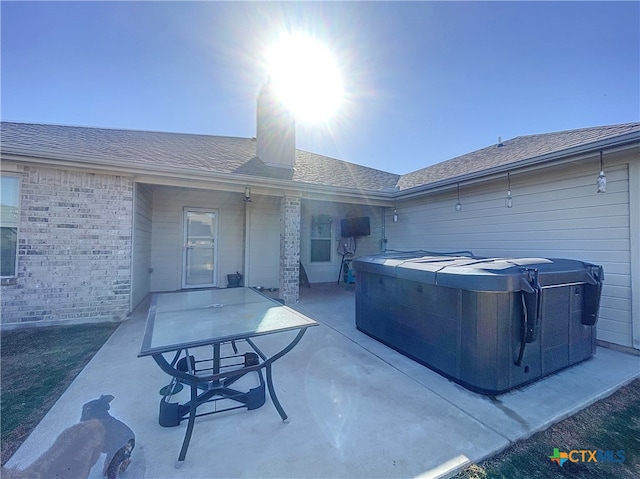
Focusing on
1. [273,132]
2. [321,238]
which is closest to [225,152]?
[273,132]

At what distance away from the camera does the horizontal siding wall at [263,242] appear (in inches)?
312

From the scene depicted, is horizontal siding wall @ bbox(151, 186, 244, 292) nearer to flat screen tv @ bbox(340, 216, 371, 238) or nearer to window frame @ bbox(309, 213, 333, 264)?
window frame @ bbox(309, 213, 333, 264)

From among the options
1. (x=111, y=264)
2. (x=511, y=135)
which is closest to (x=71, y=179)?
(x=111, y=264)

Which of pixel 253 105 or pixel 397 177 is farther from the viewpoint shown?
pixel 397 177

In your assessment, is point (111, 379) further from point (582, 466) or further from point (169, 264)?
point (169, 264)

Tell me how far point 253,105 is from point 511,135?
25.1 ft

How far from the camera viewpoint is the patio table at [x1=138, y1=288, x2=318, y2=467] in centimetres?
184

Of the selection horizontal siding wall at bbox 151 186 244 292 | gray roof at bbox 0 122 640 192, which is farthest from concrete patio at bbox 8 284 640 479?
horizontal siding wall at bbox 151 186 244 292

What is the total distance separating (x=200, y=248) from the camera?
300 inches

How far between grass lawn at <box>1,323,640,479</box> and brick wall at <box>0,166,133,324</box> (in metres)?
1.03

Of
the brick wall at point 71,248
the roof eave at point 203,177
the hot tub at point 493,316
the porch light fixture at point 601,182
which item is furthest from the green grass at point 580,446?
the brick wall at point 71,248

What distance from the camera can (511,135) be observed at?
7922mm

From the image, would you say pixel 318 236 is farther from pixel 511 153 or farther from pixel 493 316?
pixel 493 316

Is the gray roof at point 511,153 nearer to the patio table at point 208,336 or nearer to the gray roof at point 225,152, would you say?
the gray roof at point 225,152
